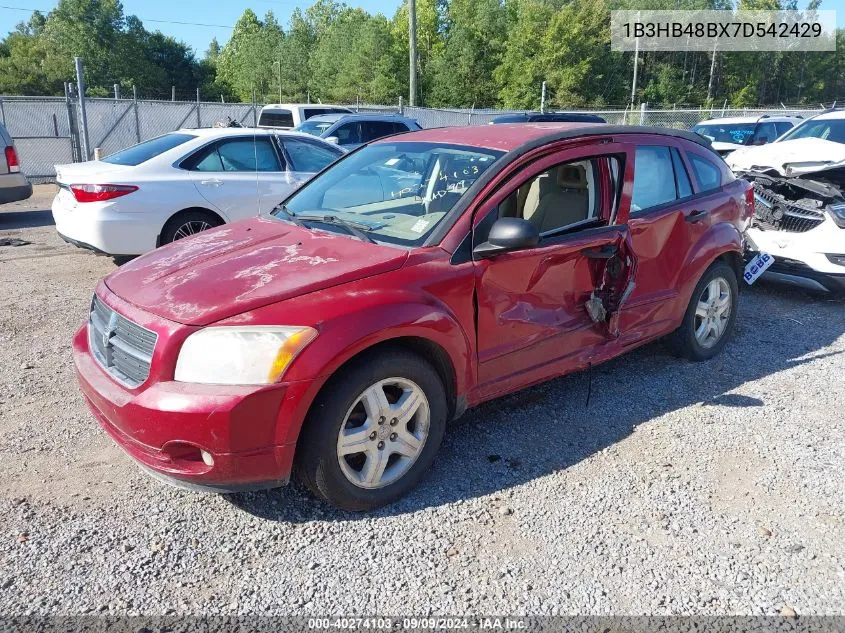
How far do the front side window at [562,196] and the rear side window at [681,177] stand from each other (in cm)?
81

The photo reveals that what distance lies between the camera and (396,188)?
12.7 feet

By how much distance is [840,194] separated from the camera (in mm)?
6555

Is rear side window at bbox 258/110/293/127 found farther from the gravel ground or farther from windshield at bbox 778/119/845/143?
the gravel ground

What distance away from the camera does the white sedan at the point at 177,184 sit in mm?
6664

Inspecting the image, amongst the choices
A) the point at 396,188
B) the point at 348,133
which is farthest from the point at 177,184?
the point at 348,133

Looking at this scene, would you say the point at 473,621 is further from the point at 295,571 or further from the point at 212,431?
the point at 212,431

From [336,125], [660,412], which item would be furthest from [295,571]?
[336,125]

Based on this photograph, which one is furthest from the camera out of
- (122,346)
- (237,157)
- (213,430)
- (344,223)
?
(237,157)

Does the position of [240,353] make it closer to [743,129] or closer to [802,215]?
[802,215]

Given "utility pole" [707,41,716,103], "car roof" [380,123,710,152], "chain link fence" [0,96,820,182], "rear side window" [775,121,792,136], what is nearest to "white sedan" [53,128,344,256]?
"car roof" [380,123,710,152]

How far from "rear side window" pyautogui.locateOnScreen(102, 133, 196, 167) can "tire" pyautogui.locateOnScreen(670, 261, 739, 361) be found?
555 cm

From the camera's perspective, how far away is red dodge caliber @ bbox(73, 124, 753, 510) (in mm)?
2674

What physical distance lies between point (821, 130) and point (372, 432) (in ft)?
27.4

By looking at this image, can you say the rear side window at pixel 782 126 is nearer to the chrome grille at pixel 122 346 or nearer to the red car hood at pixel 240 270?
the red car hood at pixel 240 270
